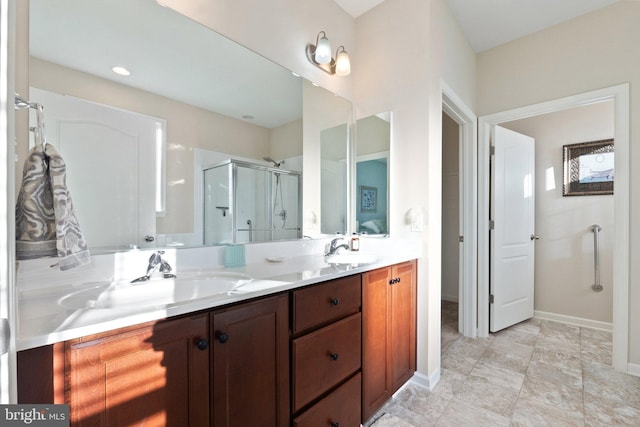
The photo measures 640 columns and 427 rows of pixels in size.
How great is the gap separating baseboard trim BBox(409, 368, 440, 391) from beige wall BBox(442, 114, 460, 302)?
2026 millimetres

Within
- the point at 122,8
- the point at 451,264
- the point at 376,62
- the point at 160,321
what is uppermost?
the point at 376,62

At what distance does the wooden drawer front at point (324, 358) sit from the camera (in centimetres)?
110

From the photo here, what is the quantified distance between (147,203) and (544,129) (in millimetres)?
3920

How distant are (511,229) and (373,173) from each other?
1.68m

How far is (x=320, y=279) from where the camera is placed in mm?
1167

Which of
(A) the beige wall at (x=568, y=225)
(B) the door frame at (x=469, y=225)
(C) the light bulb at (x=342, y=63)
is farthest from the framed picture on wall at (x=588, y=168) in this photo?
(C) the light bulb at (x=342, y=63)

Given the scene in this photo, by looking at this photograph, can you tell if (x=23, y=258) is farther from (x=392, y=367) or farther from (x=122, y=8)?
(x=392, y=367)

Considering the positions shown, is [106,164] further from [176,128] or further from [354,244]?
[354,244]

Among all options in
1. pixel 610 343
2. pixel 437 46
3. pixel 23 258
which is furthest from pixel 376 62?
pixel 610 343

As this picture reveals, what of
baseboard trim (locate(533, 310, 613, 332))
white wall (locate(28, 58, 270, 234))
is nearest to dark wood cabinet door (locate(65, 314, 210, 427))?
white wall (locate(28, 58, 270, 234))

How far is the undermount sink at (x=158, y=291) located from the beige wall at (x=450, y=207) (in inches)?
127

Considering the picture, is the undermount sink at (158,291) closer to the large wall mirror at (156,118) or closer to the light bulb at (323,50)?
the large wall mirror at (156,118)

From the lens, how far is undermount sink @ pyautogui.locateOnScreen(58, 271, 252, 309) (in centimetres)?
86

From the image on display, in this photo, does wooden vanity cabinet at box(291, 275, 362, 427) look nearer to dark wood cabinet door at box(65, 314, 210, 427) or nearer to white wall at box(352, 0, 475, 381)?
dark wood cabinet door at box(65, 314, 210, 427)
